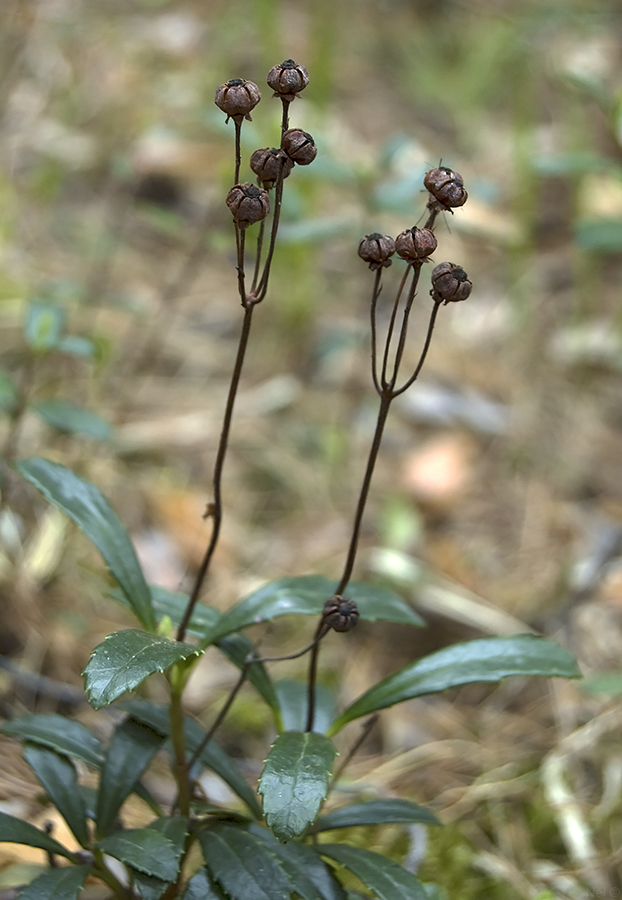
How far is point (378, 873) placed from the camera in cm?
118

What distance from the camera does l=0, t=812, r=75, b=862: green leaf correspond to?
117 centimetres

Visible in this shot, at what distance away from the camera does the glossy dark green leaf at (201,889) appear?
114cm

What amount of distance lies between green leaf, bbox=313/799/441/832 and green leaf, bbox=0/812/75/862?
1.27 ft

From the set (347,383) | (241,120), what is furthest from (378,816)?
(347,383)

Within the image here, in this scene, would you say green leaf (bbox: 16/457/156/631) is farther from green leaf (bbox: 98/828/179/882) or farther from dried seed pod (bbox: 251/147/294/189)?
dried seed pod (bbox: 251/147/294/189)

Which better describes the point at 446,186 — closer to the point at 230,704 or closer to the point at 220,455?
the point at 220,455

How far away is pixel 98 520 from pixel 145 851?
19.9 inches

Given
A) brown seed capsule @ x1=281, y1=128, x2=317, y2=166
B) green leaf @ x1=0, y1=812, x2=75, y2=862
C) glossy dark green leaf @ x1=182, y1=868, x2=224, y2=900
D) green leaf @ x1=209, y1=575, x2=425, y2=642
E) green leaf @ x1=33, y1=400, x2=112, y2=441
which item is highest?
green leaf @ x1=33, y1=400, x2=112, y2=441

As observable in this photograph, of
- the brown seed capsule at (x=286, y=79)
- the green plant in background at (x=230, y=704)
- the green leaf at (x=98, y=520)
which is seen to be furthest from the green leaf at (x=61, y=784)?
the brown seed capsule at (x=286, y=79)

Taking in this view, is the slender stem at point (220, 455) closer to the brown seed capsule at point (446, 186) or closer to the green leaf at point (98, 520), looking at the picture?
the green leaf at point (98, 520)

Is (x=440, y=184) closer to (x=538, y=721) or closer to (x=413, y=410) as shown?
(x=538, y=721)

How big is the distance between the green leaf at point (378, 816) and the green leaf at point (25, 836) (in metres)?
0.39

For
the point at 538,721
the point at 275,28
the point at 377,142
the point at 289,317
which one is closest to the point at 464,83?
the point at 377,142

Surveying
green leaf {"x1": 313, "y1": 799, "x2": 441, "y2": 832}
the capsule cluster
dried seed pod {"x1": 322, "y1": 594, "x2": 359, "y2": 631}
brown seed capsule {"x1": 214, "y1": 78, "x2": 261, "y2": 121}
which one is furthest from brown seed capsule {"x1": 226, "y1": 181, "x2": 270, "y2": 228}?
green leaf {"x1": 313, "y1": 799, "x2": 441, "y2": 832}
